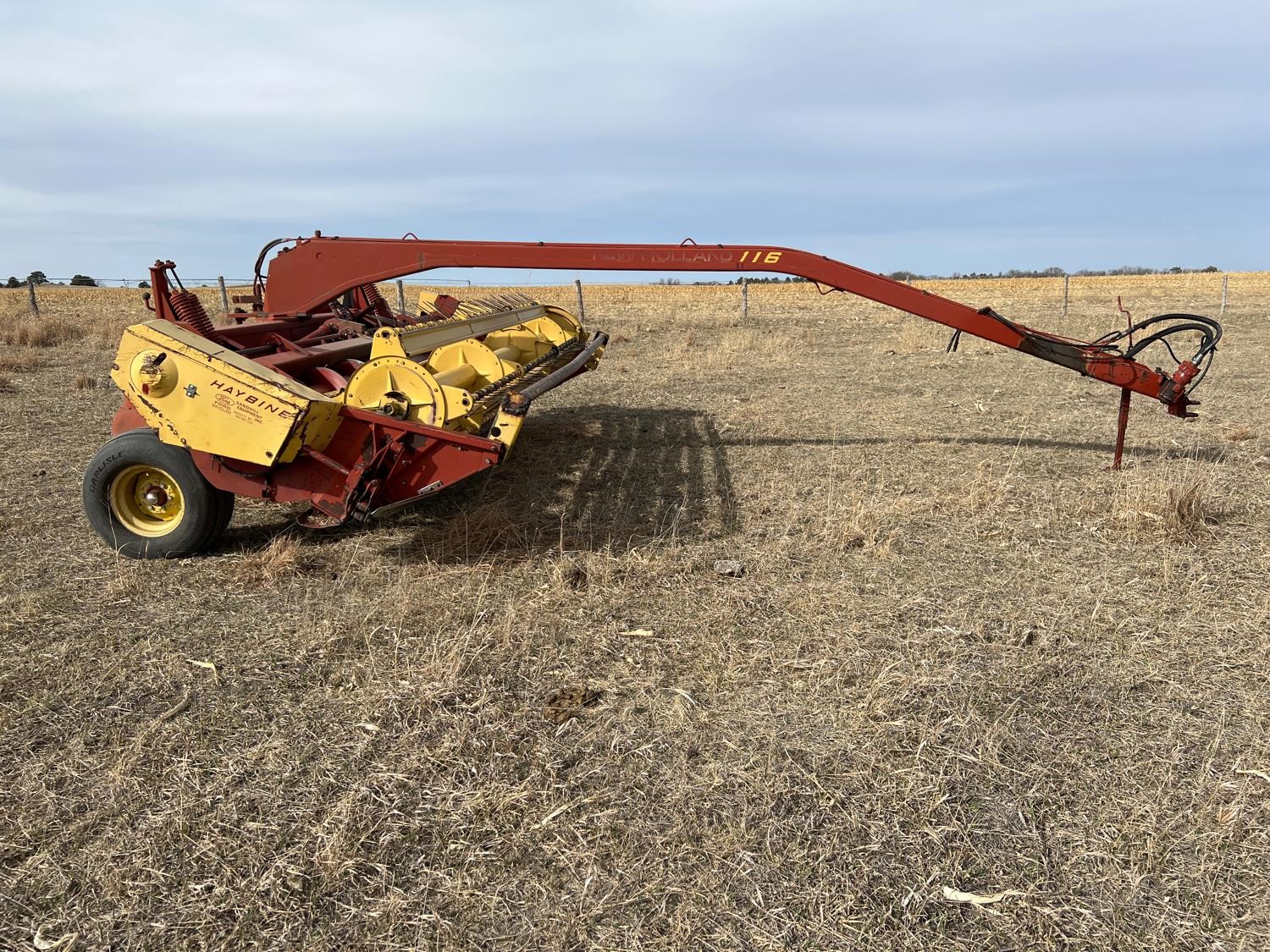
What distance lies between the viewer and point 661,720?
3.22 meters

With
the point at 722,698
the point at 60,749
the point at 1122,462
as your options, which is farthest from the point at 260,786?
the point at 1122,462

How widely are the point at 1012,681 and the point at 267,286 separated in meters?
5.37

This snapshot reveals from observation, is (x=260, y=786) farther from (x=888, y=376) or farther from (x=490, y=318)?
(x=888, y=376)

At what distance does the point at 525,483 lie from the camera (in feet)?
21.9

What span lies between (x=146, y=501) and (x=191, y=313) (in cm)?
131

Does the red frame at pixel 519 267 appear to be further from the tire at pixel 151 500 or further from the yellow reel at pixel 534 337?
the yellow reel at pixel 534 337

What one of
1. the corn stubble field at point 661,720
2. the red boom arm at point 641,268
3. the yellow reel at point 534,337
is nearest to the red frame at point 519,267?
the red boom arm at point 641,268

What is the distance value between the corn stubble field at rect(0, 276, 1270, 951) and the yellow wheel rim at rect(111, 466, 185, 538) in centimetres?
29

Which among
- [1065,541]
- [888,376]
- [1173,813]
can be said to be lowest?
[1173,813]

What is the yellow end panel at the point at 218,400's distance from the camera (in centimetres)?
433

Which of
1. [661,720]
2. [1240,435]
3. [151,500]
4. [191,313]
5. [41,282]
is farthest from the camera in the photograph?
[41,282]

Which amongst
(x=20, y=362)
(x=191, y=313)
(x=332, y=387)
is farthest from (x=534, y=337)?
(x=20, y=362)

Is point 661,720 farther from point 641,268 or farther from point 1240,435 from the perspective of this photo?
point 1240,435

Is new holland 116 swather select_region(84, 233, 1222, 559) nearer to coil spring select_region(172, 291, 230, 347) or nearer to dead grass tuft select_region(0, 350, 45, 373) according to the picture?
coil spring select_region(172, 291, 230, 347)
